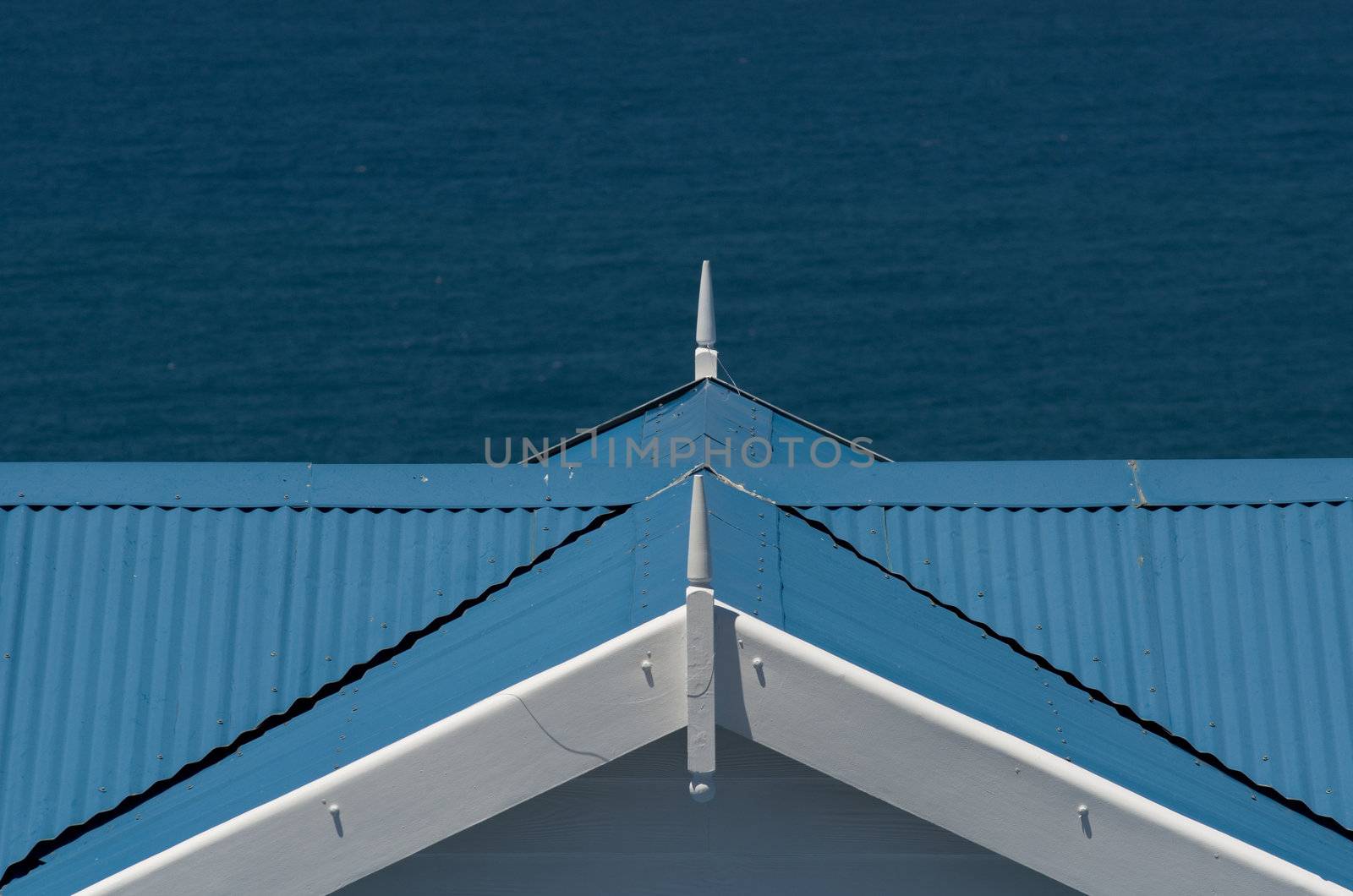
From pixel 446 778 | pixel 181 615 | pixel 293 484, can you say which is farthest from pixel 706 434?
pixel 446 778

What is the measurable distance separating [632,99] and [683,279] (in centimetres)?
464

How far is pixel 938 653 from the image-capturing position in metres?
7.04

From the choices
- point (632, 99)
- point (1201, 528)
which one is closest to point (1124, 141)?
point (632, 99)

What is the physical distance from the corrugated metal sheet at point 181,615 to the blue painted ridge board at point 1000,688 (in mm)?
1539

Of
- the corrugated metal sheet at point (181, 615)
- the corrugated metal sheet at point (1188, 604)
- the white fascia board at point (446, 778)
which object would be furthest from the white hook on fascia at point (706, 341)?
the white fascia board at point (446, 778)

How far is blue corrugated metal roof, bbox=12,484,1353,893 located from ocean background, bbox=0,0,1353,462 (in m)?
12.4

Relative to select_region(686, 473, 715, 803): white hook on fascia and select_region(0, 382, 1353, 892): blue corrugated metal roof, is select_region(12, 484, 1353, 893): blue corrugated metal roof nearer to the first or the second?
select_region(0, 382, 1353, 892): blue corrugated metal roof

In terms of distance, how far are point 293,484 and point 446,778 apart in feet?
9.11

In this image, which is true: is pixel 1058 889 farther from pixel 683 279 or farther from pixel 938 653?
pixel 683 279

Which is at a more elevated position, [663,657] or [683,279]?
[683,279]

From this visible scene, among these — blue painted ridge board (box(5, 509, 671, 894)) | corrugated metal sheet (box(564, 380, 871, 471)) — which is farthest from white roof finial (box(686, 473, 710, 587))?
corrugated metal sheet (box(564, 380, 871, 471))

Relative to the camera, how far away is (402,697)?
710cm

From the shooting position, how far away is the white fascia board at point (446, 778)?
6.22 meters

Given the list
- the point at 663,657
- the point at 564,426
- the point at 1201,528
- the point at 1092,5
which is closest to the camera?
the point at 663,657
